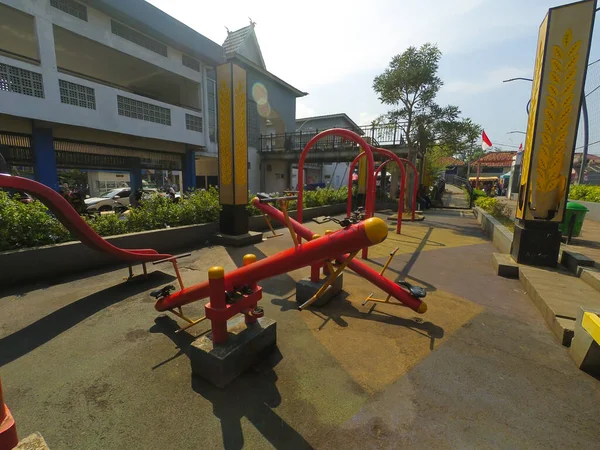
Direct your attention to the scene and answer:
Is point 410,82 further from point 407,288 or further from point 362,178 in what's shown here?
point 407,288

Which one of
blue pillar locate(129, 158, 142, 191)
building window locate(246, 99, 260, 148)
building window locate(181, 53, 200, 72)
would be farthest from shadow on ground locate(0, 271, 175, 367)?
building window locate(246, 99, 260, 148)

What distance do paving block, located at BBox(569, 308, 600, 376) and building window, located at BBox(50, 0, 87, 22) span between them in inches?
572

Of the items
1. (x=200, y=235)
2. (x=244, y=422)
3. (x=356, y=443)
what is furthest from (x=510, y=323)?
(x=200, y=235)

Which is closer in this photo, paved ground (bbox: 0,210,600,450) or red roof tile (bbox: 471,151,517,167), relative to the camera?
paved ground (bbox: 0,210,600,450)

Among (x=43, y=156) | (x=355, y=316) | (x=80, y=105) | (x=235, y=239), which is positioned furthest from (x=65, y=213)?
(x=43, y=156)

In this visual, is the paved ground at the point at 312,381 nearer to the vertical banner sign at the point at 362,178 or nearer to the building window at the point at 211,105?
the vertical banner sign at the point at 362,178

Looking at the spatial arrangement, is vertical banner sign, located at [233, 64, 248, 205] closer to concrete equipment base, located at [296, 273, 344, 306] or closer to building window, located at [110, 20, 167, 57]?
concrete equipment base, located at [296, 273, 344, 306]

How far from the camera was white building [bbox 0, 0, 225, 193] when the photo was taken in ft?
28.6

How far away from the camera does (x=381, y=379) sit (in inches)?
91.7

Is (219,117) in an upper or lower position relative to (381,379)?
upper

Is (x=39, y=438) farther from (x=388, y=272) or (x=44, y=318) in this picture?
(x=388, y=272)

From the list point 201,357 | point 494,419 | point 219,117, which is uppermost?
point 219,117

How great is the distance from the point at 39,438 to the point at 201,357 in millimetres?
983

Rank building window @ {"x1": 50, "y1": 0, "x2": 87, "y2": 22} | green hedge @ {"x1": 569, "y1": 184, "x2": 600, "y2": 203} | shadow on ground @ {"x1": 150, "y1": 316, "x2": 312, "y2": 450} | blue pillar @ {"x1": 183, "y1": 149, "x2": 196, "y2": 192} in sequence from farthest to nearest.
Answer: blue pillar @ {"x1": 183, "y1": 149, "x2": 196, "y2": 192}, green hedge @ {"x1": 569, "y1": 184, "x2": 600, "y2": 203}, building window @ {"x1": 50, "y1": 0, "x2": 87, "y2": 22}, shadow on ground @ {"x1": 150, "y1": 316, "x2": 312, "y2": 450}
